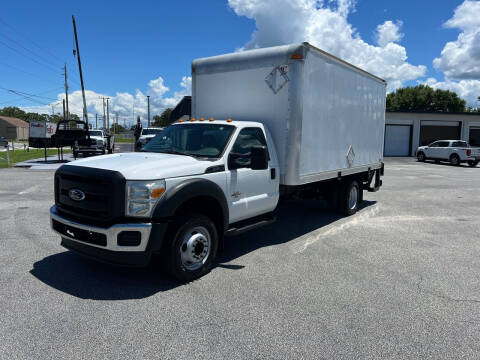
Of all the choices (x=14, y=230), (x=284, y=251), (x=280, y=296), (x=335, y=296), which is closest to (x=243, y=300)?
(x=280, y=296)

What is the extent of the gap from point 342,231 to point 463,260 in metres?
2.13

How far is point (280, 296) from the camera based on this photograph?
13.9ft

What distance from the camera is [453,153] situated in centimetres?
2578

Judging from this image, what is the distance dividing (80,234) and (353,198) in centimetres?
646

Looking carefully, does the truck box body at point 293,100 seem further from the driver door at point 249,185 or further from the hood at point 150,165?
the hood at point 150,165

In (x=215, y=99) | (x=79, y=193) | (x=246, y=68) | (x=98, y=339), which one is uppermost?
(x=246, y=68)

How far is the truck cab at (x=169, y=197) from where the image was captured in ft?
13.4

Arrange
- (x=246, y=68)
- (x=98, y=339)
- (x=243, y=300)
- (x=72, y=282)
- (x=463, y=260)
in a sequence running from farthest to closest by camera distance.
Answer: (x=246, y=68)
(x=463, y=260)
(x=72, y=282)
(x=243, y=300)
(x=98, y=339)

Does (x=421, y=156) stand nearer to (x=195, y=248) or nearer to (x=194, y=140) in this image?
(x=194, y=140)

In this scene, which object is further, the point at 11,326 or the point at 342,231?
the point at 342,231

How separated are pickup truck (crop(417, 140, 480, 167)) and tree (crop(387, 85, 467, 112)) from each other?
4381cm

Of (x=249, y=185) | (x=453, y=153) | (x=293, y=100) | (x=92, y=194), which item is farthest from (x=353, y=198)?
(x=453, y=153)

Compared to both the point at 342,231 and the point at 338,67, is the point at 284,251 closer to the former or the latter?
the point at 342,231

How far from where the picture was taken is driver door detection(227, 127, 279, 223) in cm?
517
